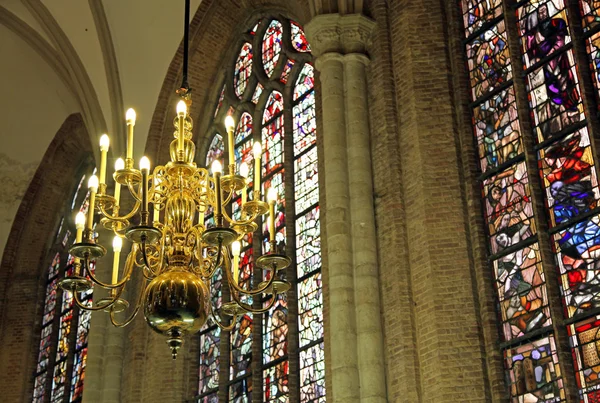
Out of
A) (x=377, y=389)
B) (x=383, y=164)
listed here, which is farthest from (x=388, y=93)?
(x=377, y=389)

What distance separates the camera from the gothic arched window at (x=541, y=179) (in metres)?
9.59

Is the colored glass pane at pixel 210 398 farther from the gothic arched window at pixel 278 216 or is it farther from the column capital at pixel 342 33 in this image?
the column capital at pixel 342 33

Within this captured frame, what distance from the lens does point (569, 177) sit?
1020cm

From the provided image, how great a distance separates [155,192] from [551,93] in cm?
458

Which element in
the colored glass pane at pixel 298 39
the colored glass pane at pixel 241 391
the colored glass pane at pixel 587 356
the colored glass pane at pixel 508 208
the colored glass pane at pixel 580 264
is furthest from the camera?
the colored glass pane at pixel 298 39

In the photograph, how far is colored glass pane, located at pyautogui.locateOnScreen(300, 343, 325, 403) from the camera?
38.6ft

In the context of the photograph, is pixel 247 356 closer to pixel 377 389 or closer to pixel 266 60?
pixel 377 389

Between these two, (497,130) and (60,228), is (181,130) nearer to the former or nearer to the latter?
(497,130)

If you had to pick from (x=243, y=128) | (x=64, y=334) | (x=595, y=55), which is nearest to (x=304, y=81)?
(x=243, y=128)

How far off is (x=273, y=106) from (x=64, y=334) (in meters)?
5.93

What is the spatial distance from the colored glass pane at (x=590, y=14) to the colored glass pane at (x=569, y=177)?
3.92 feet

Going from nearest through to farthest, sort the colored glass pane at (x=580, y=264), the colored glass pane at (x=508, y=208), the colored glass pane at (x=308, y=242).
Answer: the colored glass pane at (x=580, y=264)
the colored glass pane at (x=508, y=208)
the colored glass pane at (x=308, y=242)

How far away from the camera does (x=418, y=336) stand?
1041cm

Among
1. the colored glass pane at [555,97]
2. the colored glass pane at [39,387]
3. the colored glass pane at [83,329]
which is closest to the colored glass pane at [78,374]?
the colored glass pane at [83,329]
